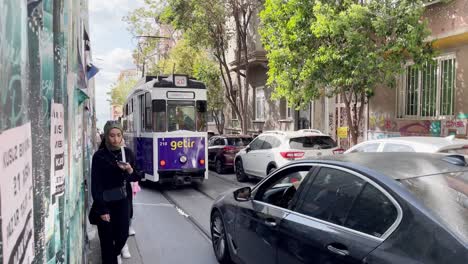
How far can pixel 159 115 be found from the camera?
10.9 metres

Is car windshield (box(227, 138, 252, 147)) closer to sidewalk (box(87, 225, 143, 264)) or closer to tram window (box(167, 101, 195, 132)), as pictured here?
tram window (box(167, 101, 195, 132))

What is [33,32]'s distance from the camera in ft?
5.69

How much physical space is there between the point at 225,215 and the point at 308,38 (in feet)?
23.3

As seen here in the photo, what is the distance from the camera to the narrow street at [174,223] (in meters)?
5.78

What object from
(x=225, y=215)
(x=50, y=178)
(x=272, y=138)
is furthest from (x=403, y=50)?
(x=50, y=178)

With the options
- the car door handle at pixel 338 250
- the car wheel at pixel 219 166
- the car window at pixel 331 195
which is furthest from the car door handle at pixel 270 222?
the car wheel at pixel 219 166

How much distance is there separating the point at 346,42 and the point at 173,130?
17.4 ft

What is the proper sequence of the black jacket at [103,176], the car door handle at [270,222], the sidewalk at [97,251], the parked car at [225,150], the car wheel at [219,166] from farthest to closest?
the car wheel at [219,166], the parked car at [225,150], the sidewalk at [97,251], the black jacket at [103,176], the car door handle at [270,222]

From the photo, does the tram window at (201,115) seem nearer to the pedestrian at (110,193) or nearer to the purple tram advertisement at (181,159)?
the purple tram advertisement at (181,159)

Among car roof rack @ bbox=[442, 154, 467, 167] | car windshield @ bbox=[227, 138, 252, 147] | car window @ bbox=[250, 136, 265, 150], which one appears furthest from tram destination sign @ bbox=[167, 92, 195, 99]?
car roof rack @ bbox=[442, 154, 467, 167]

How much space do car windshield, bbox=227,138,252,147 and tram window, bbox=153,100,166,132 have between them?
5.03 m

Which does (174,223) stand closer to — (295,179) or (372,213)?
(295,179)

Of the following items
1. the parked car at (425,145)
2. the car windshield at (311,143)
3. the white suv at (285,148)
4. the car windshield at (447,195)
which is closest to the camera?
the car windshield at (447,195)

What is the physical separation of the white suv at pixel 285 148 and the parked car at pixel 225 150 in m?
2.71
